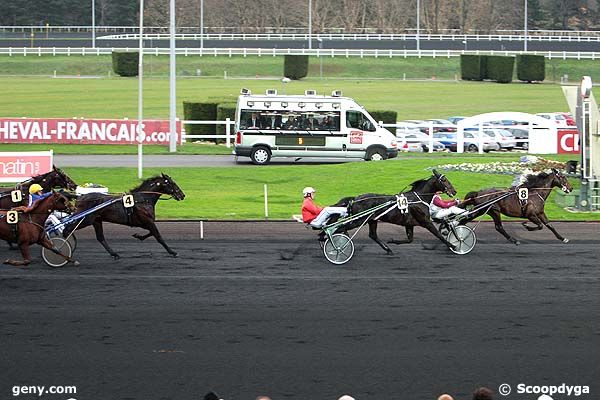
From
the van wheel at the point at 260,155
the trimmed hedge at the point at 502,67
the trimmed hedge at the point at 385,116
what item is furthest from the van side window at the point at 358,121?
the trimmed hedge at the point at 502,67

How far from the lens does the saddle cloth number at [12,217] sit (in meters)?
17.7

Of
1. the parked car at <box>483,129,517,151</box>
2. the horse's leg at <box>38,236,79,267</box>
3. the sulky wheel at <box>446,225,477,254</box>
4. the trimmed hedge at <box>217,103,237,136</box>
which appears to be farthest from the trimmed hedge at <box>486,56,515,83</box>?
the horse's leg at <box>38,236,79,267</box>

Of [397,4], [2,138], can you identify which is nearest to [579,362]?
[2,138]

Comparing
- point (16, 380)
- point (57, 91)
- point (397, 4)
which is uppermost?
point (397, 4)

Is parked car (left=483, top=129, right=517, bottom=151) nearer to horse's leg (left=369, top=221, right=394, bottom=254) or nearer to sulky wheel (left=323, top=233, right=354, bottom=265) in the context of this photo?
horse's leg (left=369, top=221, right=394, bottom=254)

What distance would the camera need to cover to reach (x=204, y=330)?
46.3 feet

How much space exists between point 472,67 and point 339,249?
5402 centimetres

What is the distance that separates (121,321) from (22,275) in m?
3.85

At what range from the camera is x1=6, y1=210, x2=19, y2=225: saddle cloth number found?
58.0 ft

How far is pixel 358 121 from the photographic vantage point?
115 feet

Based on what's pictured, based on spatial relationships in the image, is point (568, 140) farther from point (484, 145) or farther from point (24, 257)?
point (24, 257)

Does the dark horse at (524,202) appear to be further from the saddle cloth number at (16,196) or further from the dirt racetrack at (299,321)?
the saddle cloth number at (16,196)

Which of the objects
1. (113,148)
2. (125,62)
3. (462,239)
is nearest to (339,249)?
(462,239)

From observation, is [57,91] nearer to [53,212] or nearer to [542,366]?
[53,212]
